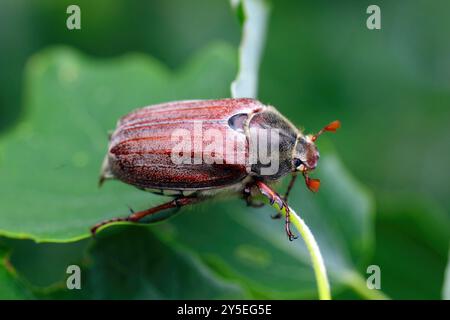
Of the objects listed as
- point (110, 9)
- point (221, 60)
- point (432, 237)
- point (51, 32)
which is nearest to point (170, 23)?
point (110, 9)

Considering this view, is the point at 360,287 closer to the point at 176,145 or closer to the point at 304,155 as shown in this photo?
the point at 304,155

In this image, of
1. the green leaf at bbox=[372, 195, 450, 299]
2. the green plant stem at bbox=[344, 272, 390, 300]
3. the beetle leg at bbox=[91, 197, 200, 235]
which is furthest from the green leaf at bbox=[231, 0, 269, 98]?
the green leaf at bbox=[372, 195, 450, 299]

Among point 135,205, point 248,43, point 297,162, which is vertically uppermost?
point 248,43

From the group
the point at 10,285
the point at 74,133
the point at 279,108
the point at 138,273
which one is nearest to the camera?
the point at 10,285

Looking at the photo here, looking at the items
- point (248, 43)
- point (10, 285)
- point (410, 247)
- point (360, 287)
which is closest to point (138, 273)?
point (10, 285)

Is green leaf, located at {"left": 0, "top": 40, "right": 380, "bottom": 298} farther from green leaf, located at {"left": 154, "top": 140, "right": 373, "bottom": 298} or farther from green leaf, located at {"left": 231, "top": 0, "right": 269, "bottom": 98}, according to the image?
green leaf, located at {"left": 231, "top": 0, "right": 269, "bottom": 98}
